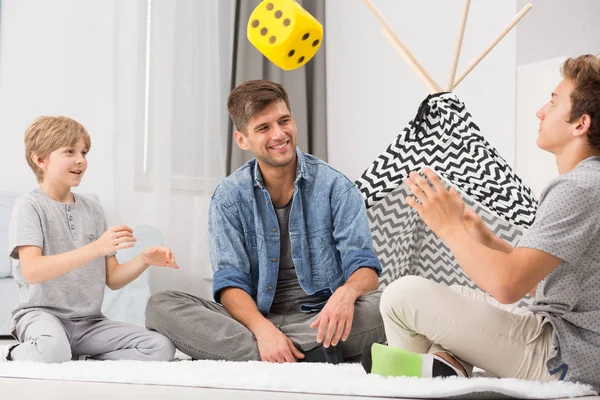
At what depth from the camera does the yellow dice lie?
1832mm

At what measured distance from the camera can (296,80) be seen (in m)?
3.26

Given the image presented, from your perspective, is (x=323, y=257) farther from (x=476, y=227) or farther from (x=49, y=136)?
(x=49, y=136)

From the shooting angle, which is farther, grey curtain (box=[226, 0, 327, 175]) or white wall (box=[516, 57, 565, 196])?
grey curtain (box=[226, 0, 327, 175])

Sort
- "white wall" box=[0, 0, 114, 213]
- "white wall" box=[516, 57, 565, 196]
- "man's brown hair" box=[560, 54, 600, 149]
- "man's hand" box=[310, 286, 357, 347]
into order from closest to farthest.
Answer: "man's brown hair" box=[560, 54, 600, 149] → "man's hand" box=[310, 286, 357, 347] → "white wall" box=[516, 57, 565, 196] → "white wall" box=[0, 0, 114, 213]

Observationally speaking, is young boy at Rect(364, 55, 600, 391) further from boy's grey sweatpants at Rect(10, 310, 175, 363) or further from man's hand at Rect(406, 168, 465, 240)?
boy's grey sweatpants at Rect(10, 310, 175, 363)

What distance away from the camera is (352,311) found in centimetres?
158

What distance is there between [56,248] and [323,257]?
24.5 inches

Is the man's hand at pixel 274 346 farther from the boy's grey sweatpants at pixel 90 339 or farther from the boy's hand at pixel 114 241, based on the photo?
the boy's hand at pixel 114 241

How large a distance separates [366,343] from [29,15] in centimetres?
205

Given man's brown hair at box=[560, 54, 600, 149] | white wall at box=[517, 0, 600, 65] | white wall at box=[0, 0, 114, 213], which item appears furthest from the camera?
white wall at box=[0, 0, 114, 213]

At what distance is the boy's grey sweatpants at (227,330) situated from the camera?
1628 mm

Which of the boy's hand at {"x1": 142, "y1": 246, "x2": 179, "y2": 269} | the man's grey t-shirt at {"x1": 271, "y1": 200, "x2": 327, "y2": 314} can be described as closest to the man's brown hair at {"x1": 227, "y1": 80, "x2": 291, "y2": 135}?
the man's grey t-shirt at {"x1": 271, "y1": 200, "x2": 327, "y2": 314}

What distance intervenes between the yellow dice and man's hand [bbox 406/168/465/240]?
75 cm

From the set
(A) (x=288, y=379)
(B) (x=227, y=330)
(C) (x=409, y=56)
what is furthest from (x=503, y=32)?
(A) (x=288, y=379)
